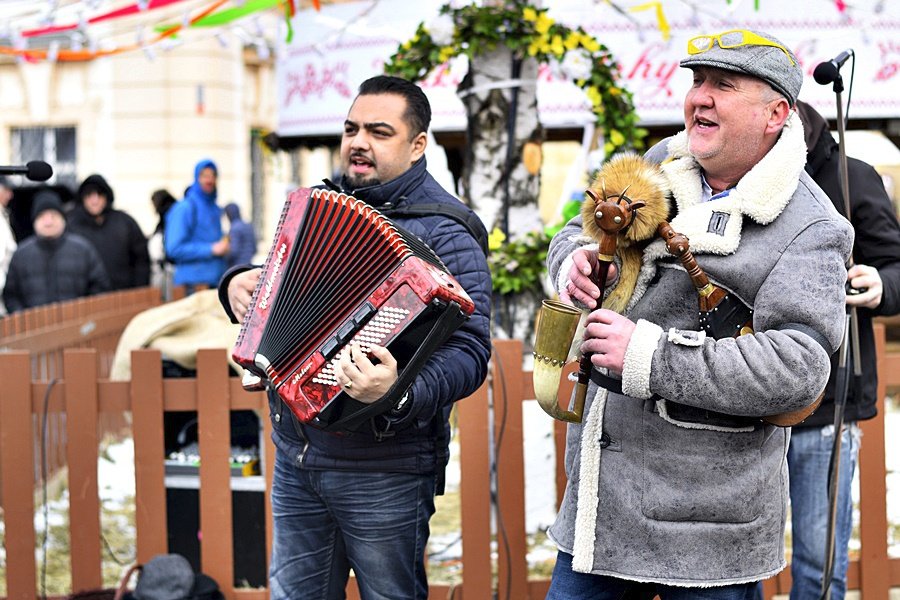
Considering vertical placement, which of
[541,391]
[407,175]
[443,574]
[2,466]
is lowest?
[443,574]

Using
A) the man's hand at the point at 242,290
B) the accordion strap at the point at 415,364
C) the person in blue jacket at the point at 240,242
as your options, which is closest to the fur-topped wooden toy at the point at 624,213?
the accordion strap at the point at 415,364

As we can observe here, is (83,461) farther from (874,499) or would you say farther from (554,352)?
(874,499)

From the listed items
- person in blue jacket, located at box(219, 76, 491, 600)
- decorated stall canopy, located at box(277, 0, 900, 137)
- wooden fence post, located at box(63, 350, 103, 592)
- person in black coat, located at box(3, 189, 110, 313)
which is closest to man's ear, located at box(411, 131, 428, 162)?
person in blue jacket, located at box(219, 76, 491, 600)

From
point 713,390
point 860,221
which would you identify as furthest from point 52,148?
point 713,390

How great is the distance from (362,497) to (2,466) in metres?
1.89

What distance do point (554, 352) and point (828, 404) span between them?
134cm

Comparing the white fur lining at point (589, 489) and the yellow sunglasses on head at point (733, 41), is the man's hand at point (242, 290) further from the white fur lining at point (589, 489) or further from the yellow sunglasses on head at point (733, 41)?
the yellow sunglasses on head at point (733, 41)

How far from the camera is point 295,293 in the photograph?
9.43 feet

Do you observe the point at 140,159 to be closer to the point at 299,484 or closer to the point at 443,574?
the point at 443,574

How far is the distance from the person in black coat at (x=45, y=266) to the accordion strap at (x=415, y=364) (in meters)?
6.20

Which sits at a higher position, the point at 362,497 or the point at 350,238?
the point at 350,238

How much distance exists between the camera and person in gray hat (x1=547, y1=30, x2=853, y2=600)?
7.54 feet

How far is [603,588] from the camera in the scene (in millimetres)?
2619

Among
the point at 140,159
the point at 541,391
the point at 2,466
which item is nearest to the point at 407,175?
the point at 541,391
